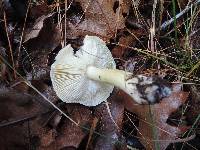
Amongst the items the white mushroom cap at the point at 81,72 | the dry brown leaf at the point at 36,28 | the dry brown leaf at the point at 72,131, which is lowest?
the dry brown leaf at the point at 72,131

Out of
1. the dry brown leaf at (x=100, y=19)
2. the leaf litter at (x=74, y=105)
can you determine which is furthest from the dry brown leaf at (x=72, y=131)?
the dry brown leaf at (x=100, y=19)

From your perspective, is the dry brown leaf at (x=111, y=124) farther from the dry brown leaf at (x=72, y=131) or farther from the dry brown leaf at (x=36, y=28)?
the dry brown leaf at (x=36, y=28)


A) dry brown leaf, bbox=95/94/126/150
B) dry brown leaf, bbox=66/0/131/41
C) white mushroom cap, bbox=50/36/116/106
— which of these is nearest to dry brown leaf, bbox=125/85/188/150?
dry brown leaf, bbox=95/94/126/150

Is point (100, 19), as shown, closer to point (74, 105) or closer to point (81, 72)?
point (81, 72)

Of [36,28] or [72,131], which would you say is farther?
[36,28]

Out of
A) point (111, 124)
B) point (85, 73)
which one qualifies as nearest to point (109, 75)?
point (85, 73)

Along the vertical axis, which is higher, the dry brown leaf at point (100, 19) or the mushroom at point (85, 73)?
the dry brown leaf at point (100, 19)
